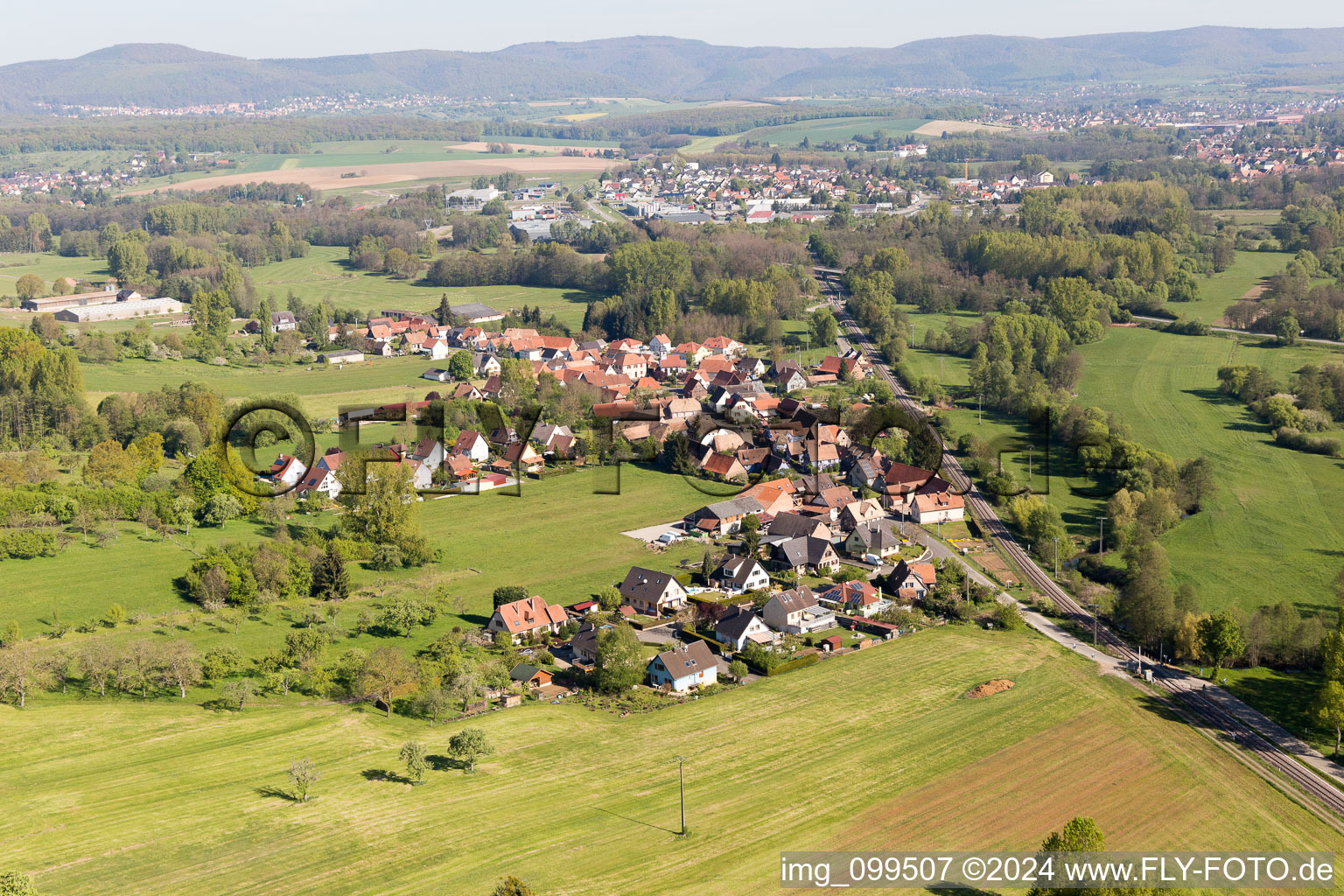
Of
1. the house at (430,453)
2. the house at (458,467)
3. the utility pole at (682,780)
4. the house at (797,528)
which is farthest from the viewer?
the house at (458,467)

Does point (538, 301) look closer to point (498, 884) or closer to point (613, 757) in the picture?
point (613, 757)

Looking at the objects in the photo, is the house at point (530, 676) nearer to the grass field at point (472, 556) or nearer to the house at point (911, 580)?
the grass field at point (472, 556)

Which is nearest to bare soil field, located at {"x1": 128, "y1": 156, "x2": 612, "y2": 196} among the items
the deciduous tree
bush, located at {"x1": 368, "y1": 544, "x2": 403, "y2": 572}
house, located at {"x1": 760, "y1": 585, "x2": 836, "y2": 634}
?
bush, located at {"x1": 368, "y1": 544, "x2": 403, "y2": 572}

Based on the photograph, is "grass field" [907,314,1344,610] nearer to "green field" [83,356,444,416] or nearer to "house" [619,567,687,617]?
"house" [619,567,687,617]

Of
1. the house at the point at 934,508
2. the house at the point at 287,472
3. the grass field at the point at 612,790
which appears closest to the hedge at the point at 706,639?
the grass field at the point at 612,790

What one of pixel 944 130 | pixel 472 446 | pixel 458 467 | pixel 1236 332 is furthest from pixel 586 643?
pixel 944 130
